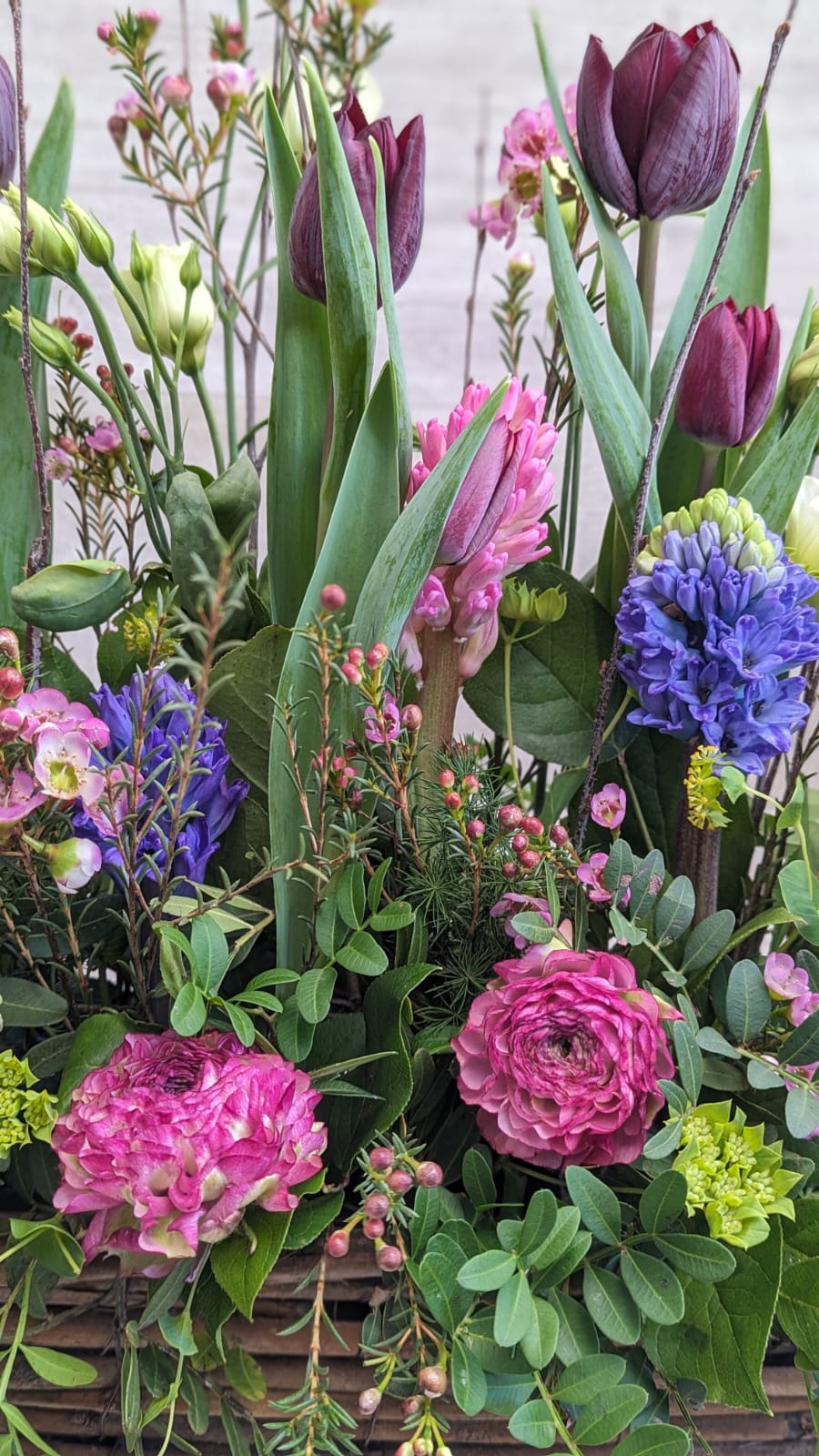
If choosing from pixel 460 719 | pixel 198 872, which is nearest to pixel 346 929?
pixel 198 872

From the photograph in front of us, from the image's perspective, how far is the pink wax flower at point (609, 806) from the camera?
32 cm

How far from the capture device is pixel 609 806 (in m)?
0.33

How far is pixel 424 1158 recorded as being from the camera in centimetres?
34

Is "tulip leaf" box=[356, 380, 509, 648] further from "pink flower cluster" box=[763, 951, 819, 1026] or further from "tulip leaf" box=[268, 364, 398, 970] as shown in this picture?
"pink flower cluster" box=[763, 951, 819, 1026]

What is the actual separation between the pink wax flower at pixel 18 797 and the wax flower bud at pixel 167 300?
17cm

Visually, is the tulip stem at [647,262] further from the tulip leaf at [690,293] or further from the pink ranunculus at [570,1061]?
the pink ranunculus at [570,1061]

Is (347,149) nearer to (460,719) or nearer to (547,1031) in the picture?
(547,1031)

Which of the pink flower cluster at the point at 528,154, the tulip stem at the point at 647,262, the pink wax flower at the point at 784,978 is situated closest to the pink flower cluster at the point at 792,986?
the pink wax flower at the point at 784,978

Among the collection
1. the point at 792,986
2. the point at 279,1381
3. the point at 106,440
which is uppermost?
the point at 106,440

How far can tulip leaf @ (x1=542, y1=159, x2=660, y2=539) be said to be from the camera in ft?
1.15

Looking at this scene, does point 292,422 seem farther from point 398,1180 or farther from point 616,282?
point 398,1180

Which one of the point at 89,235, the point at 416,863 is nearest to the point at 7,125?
the point at 89,235

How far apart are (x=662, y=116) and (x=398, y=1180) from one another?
31cm

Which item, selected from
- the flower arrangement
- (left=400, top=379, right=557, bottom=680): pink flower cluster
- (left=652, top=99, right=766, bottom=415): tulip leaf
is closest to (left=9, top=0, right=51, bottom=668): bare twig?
the flower arrangement
